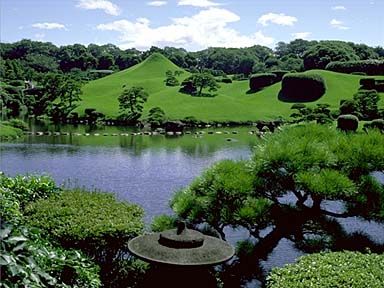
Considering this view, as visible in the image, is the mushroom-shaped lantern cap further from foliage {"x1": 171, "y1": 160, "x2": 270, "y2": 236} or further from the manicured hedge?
the manicured hedge

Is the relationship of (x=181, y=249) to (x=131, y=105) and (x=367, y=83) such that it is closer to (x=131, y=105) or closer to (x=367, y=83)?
(x=131, y=105)

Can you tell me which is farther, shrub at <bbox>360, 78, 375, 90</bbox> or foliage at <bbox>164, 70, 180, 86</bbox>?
foliage at <bbox>164, 70, 180, 86</bbox>

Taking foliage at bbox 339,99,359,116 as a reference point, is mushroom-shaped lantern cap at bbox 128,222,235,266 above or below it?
below

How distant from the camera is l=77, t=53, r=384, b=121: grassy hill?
60.9 meters

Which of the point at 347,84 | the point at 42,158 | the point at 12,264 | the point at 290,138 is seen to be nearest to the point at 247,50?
the point at 347,84

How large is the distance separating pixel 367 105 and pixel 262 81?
25.0 m

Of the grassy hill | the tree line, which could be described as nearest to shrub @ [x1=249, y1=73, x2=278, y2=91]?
the grassy hill

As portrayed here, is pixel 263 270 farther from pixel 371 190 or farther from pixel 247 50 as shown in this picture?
pixel 247 50

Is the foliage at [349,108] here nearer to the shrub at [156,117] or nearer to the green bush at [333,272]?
the shrub at [156,117]

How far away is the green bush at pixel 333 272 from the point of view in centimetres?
702

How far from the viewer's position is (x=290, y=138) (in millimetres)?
10727

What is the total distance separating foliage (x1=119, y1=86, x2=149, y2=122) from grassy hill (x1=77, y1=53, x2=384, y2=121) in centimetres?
117

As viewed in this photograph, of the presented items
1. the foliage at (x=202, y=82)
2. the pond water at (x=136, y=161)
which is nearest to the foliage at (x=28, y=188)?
the pond water at (x=136, y=161)

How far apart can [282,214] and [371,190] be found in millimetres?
1679
